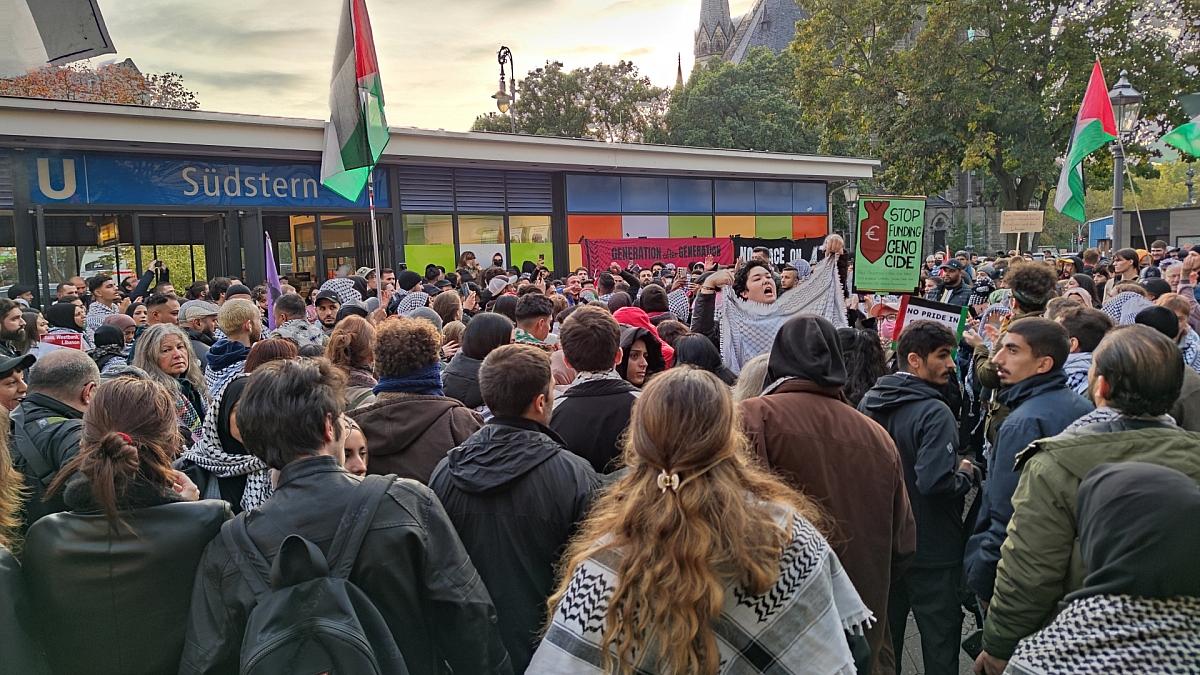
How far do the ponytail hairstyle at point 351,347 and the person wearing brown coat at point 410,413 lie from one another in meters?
0.90

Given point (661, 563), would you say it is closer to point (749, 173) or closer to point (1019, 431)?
point (1019, 431)

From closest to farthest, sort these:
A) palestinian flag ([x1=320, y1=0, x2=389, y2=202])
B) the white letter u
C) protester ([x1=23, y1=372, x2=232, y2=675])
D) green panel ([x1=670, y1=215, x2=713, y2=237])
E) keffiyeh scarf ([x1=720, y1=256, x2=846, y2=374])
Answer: protester ([x1=23, y1=372, x2=232, y2=675]) → keffiyeh scarf ([x1=720, y1=256, x2=846, y2=374]) → palestinian flag ([x1=320, y1=0, x2=389, y2=202]) → the white letter u → green panel ([x1=670, y1=215, x2=713, y2=237])

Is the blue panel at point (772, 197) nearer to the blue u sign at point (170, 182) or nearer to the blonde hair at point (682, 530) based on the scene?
the blue u sign at point (170, 182)

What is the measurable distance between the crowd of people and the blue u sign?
42.7 feet

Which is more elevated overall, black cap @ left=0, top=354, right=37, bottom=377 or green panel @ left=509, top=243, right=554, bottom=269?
green panel @ left=509, top=243, right=554, bottom=269

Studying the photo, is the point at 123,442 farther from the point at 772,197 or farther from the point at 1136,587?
the point at 772,197

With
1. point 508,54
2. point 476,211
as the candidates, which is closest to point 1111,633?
point 476,211

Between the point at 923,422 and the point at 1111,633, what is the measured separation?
1.99 metres

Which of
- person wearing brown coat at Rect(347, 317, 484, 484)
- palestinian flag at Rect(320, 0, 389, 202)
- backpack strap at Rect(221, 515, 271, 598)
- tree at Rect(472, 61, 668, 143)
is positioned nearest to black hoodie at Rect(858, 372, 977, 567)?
person wearing brown coat at Rect(347, 317, 484, 484)

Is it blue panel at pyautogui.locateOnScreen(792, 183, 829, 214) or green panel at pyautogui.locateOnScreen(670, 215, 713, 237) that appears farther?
blue panel at pyautogui.locateOnScreen(792, 183, 829, 214)

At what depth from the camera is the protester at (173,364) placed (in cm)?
523

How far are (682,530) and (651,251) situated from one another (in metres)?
21.3

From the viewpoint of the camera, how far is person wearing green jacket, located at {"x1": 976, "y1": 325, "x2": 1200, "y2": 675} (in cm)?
257

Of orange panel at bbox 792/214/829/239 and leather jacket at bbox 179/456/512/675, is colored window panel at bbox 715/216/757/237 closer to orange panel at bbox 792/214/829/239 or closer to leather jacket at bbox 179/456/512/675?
orange panel at bbox 792/214/829/239
